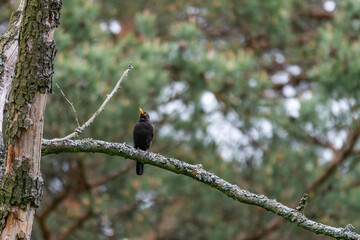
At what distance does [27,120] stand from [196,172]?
810mm

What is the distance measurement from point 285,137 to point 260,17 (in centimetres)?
173

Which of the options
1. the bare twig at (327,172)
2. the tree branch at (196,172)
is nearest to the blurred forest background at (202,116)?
the bare twig at (327,172)

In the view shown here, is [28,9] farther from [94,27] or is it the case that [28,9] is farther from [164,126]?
[164,126]

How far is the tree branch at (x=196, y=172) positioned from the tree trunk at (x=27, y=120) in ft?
0.90

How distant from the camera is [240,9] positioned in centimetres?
786

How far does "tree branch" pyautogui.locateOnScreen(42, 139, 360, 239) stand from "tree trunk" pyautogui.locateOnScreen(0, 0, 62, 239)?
10.9 inches

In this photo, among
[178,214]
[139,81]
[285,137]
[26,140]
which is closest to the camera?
[26,140]

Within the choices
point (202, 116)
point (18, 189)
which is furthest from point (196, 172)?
point (202, 116)

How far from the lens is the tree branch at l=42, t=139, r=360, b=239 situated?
258 centimetres

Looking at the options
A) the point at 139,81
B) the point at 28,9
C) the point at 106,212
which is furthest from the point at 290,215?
the point at 106,212

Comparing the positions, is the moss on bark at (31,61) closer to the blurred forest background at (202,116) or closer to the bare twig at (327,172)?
the blurred forest background at (202,116)

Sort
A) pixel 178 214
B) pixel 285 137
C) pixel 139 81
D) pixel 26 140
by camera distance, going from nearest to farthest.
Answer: pixel 26 140 < pixel 139 81 < pixel 285 137 < pixel 178 214

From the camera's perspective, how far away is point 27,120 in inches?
92.7

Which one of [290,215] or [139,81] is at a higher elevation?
[139,81]
